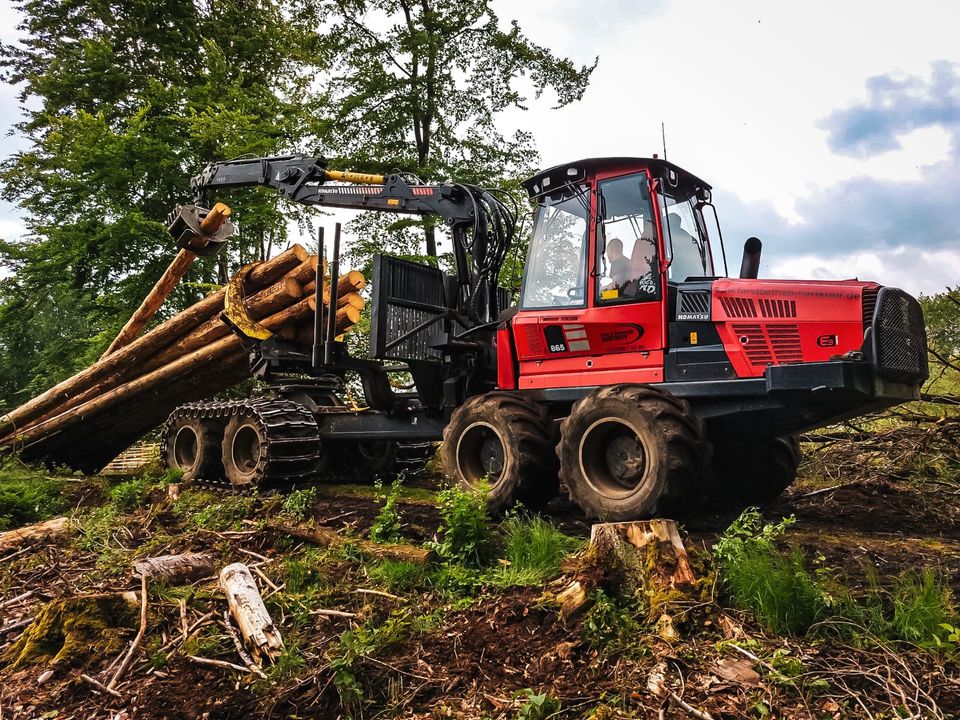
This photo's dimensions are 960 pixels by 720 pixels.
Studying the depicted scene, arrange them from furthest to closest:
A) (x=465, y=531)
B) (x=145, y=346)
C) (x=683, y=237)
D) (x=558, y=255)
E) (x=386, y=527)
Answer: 1. (x=145, y=346)
2. (x=558, y=255)
3. (x=683, y=237)
4. (x=386, y=527)
5. (x=465, y=531)

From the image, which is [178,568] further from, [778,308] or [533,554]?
[778,308]

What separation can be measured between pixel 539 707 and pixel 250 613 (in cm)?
191

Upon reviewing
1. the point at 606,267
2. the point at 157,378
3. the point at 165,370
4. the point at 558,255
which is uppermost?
the point at 558,255

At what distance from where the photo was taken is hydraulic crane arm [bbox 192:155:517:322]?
8.46m

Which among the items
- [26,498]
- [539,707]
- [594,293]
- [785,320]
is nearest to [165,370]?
[26,498]

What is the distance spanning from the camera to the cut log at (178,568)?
203 inches

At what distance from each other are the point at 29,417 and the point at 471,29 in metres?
11.5

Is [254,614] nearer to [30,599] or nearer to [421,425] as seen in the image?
[30,599]

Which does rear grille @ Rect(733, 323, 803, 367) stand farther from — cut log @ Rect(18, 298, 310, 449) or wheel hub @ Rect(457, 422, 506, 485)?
cut log @ Rect(18, 298, 310, 449)

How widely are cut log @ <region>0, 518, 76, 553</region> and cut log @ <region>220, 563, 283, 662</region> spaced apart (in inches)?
113

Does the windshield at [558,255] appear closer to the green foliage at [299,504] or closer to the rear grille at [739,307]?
the rear grille at [739,307]

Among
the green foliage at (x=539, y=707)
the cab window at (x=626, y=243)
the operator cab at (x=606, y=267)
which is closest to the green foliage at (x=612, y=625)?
the green foliage at (x=539, y=707)

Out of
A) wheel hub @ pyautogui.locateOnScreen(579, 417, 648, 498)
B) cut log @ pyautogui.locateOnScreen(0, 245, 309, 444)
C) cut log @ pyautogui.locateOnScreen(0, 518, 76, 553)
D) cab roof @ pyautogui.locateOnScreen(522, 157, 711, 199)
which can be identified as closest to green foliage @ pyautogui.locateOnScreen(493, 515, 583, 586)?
wheel hub @ pyautogui.locateOnScreen(579, 417, 648, 498)

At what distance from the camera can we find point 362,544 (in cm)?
585
